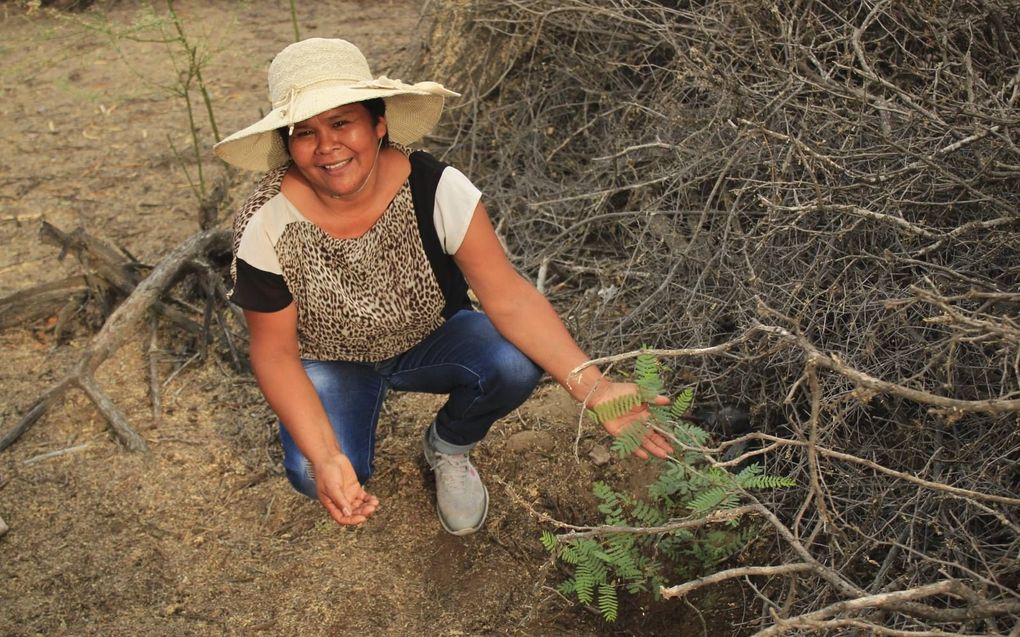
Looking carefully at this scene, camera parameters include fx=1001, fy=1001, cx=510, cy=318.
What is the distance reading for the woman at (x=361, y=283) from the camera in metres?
2.37

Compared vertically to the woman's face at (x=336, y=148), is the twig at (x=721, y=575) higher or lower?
lower

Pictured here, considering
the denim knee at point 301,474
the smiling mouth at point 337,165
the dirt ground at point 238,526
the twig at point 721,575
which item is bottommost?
the dirt ground at point 238,526

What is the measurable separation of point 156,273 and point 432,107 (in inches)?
59.3

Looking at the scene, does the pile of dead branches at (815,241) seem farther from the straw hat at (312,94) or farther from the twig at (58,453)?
the twig at (58,453)

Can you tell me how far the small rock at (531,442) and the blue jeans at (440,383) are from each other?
0.29 metres

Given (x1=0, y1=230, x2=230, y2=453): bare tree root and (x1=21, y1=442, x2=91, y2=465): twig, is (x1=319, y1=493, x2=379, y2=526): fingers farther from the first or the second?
(x1=21, y1=442, x2=91, y2=465): twig

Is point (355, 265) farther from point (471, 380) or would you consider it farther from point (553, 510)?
point (553, 510)

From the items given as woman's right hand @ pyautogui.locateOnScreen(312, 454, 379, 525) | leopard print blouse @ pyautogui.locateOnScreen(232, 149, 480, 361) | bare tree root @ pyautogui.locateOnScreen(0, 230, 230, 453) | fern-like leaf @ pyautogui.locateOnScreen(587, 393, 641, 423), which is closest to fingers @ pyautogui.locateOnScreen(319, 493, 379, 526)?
woman's right hand @ pyautogui.locateOnScreen(312, 454, 379, 525)

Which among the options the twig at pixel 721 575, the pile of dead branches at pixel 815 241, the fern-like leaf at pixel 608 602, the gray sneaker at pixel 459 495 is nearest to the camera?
the twig at pixel 721 575

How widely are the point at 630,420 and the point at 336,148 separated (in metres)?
0.95

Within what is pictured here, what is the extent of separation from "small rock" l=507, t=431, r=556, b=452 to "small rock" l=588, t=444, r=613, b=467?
131mm

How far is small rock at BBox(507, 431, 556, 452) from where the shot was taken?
3127 mm

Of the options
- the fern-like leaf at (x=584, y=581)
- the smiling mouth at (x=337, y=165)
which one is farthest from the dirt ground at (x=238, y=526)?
the smiling mouth at (x=337, y=165)

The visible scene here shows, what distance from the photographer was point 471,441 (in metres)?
2.87
